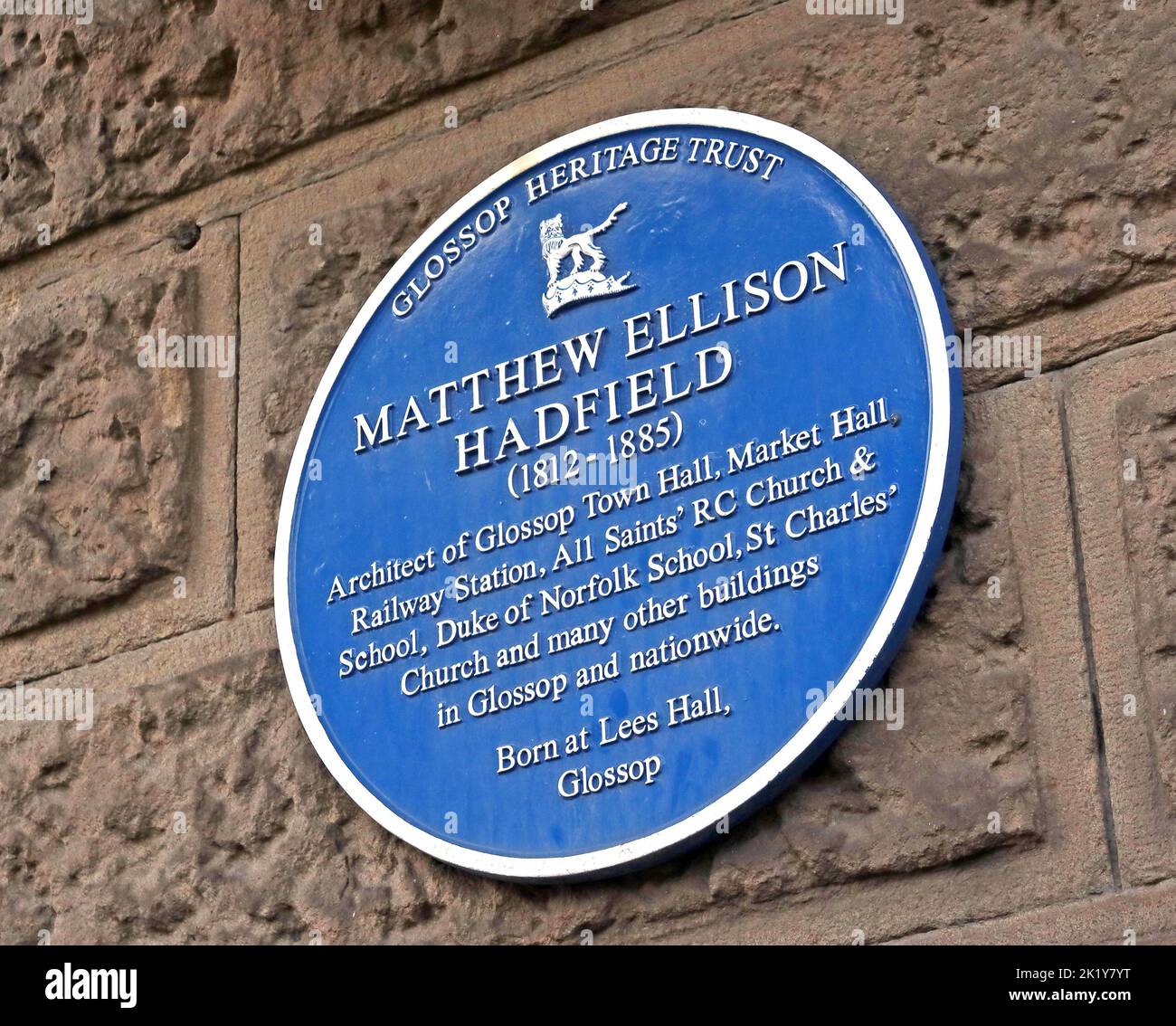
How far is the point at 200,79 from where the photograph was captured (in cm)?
343

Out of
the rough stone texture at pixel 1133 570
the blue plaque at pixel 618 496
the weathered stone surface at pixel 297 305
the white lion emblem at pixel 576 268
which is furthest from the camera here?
the weathered stone surface at pixel 297 305

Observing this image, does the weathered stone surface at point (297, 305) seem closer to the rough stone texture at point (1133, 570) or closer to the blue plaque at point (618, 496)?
the blue plaque at point (618, 496)

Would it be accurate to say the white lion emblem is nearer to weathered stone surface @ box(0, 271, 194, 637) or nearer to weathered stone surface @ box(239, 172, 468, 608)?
weathered stone surface @ box(239, 172, 468, 608)

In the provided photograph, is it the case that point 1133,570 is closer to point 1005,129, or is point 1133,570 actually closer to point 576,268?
point 1005,129

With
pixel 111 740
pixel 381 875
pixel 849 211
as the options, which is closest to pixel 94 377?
pixel 111 740

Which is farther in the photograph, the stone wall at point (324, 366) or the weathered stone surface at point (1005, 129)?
the weathered stone surface at point (1005, 129)

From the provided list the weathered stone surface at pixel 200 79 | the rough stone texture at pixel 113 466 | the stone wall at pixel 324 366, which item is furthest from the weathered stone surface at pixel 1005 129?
the rough stone texture at pixel 113 466

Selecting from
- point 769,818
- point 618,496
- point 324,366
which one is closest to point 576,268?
point 618,496

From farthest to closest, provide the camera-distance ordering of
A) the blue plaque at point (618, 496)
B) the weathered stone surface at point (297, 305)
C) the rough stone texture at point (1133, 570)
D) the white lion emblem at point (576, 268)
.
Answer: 1. the weathered stone surface at point (297, 305)
2. the white lion emblem at point (576, 268)
3. the blue plaque at point (618, 496)
4. the rough stone texture at point (1133, 570)

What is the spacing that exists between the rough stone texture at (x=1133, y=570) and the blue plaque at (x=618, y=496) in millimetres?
175

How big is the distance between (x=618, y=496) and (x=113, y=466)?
0.98m

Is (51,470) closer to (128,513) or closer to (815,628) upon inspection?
(128,513)

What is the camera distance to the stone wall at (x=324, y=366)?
8.07 feet

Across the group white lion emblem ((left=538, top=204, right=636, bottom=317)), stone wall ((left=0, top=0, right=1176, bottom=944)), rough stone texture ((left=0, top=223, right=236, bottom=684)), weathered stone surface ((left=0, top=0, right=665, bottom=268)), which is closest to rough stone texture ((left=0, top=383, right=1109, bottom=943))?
stone wall ((left=0, top=0, right=1176, bottom=944))
